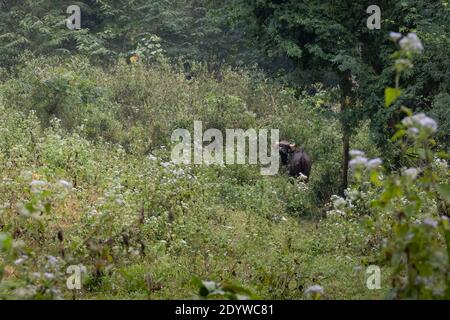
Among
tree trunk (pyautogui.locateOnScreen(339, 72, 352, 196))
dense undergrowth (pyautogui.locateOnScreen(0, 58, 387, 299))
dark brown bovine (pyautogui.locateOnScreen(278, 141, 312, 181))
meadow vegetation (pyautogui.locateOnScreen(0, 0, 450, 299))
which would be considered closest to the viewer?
meadow vegetation (pyautogui.locateOnScreen(0, 0, 450, 299))

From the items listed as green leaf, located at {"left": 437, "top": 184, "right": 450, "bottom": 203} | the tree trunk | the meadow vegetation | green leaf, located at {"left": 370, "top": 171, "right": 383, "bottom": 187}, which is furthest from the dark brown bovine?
green leaf, located at {"left": 437, "top": 184, "right": 450, "bottom": 203}

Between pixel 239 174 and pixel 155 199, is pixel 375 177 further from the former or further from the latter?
pixel 239 174

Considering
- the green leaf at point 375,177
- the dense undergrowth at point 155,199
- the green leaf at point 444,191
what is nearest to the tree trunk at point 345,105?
the dense undergrowth at point 155,199

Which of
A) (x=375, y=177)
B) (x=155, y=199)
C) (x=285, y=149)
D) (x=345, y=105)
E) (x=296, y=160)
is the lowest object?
(x=375, y=177)

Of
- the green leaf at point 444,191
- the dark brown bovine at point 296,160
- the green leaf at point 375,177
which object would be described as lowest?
the green leaf at point 444,191

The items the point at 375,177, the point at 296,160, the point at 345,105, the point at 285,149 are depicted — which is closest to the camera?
the point at 375,177

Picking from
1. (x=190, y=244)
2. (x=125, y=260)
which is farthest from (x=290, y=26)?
(x=125, y=260)

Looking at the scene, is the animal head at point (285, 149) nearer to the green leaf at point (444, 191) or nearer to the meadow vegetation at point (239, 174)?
the meadow vegetation at point (239, 174)

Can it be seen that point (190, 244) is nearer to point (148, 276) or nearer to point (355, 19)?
point (148, 276)

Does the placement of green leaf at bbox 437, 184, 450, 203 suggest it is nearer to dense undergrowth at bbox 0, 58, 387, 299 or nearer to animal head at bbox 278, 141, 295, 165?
dense undergrowth at bbox 0, 58, 387, 299

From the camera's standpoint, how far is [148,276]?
20.6 feet

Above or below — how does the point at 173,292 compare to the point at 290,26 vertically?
below

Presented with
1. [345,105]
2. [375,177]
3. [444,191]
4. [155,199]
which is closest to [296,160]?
[345,105]
